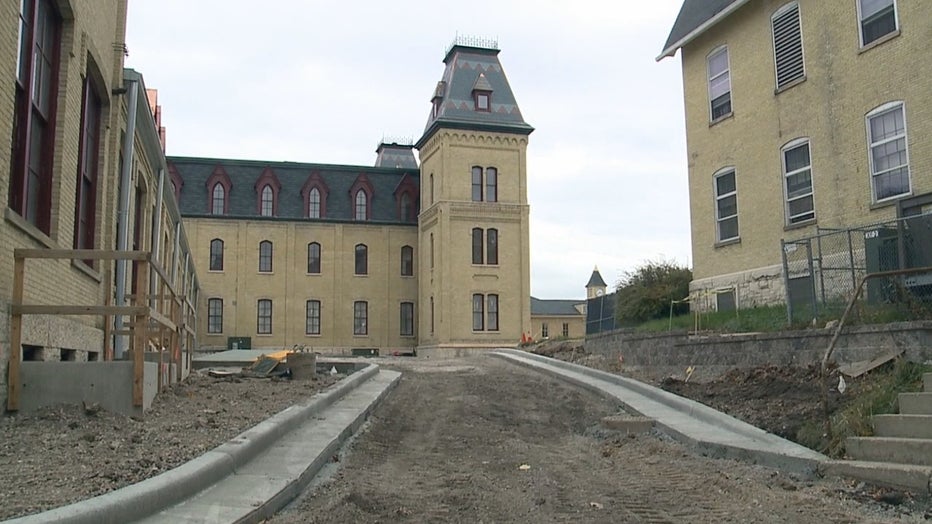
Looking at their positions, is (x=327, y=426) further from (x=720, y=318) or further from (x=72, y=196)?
(x=720, y=318)

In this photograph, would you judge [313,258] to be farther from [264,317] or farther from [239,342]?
[239,342]

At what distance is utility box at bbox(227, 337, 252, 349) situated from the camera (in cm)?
4781

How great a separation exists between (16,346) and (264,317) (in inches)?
1669

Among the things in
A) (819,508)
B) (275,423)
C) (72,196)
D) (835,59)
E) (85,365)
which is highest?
(835,59)

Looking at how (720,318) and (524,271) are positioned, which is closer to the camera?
(720,318)

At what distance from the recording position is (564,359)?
2381cm

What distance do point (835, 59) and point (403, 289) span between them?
36.0 m

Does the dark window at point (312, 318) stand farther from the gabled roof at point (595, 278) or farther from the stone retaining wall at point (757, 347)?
the gabled roof at point (595, 278)

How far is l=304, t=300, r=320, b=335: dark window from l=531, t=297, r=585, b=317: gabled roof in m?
45.8

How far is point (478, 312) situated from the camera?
4625 cm

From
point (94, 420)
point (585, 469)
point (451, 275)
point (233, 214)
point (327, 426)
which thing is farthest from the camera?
point (233, 214)

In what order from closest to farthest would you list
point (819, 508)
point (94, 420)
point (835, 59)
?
point (819, 508) → point (94, 420) → point (835, 59)

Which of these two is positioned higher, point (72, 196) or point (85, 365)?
point (72, 196)

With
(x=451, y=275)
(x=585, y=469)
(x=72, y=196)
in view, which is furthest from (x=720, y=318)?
(x=451, y=275)
